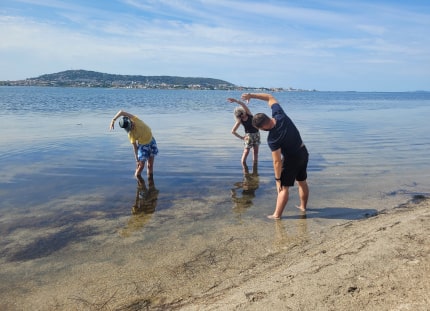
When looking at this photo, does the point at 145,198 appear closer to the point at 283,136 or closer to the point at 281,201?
the point at 281,201

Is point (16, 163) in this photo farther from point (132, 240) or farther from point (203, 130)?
point (203, 130)

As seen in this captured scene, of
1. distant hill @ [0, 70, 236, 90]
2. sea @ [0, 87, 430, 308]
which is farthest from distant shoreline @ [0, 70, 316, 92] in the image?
sea @ [0, 87, 430, 308]

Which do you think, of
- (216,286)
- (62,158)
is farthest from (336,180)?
(62,158)

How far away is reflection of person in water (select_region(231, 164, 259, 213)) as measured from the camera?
7531 millimetres

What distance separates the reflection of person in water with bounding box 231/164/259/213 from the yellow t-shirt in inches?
95.1

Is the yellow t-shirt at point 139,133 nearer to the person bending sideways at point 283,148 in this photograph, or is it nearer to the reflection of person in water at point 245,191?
the reflection of person in water at point 245,191

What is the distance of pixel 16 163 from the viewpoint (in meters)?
11.4

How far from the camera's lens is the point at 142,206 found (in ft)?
24.7

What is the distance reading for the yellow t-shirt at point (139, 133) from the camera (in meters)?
9.14

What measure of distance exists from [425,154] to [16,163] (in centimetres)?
1309

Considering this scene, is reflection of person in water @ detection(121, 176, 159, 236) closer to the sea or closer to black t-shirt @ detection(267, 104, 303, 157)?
the sea

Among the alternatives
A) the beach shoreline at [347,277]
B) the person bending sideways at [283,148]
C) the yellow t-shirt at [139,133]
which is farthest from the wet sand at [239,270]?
the yellow t-shirt at [139,133]

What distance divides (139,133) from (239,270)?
522cm

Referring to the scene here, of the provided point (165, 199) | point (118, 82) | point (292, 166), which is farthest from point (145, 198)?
point (118, 82)
